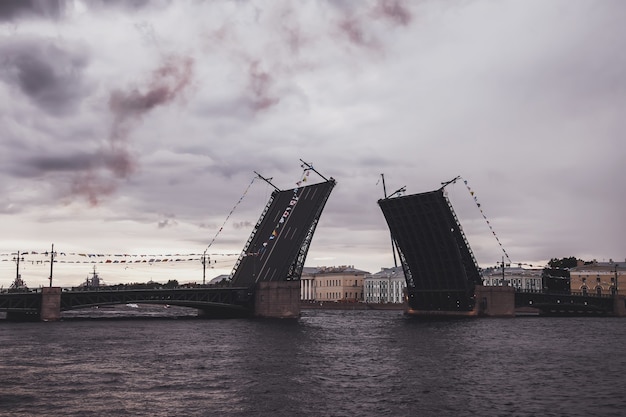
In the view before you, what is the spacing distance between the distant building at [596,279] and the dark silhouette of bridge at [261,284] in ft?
213

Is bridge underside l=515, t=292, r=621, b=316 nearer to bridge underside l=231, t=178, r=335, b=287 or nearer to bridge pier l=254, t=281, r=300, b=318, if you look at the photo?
bridge pier l=254, t=281, r=300, b=318

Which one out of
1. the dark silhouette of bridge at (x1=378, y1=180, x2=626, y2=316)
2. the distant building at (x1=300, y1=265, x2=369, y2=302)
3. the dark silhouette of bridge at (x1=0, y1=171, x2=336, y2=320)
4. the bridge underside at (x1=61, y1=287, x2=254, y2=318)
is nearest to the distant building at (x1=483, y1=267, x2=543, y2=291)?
the distant building at (x1=300, y1=265, x2=369, y2=302)

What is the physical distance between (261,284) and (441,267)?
59.6 ft

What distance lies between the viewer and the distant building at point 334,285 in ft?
526

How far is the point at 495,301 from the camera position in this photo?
289 ft

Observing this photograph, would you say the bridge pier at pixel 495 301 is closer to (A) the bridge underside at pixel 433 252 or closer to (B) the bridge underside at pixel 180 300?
(A) the bridge underside at pixel 433 252

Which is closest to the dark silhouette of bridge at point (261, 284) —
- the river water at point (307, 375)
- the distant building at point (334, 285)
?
the river water at point (307, 375)

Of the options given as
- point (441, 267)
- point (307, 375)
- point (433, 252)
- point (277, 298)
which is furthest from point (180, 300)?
point (307, 375)

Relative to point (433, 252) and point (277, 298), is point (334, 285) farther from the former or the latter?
point (433, 252)

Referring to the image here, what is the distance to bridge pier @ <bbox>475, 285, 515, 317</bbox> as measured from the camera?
86.0 metres

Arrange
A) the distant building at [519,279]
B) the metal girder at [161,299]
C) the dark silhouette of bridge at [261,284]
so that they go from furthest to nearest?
the distant building at [519,279] < the metal girder at [161,299] < the dark silhouette of bridge at [261,284]

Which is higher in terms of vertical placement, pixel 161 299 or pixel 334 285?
pixel 334 285

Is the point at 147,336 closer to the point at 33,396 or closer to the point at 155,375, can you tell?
the point at 155,375

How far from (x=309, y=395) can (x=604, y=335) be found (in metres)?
40.5
